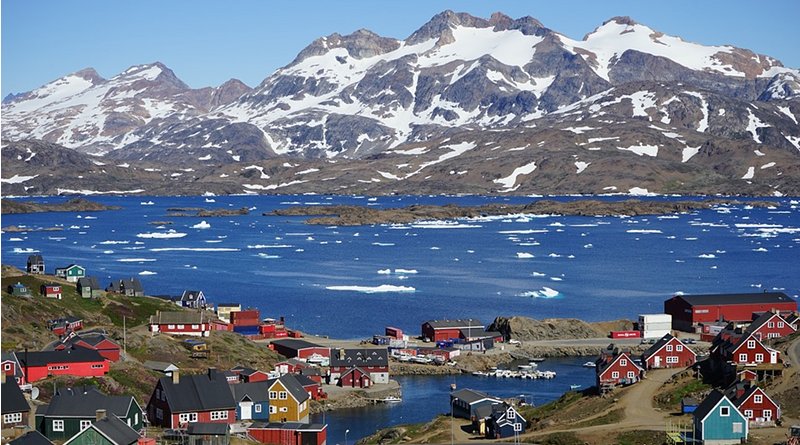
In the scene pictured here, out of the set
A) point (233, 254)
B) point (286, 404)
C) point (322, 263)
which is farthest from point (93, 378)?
point (233, 254)

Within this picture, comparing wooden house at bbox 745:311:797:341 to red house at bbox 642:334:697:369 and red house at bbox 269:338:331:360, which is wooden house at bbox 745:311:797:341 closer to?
red house at bbox 642:334:697:369

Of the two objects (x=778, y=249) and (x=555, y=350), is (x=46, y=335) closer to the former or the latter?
(x=555, y=350)

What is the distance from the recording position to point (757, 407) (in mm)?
35000

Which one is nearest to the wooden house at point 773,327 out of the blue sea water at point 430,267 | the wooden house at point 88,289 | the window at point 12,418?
the blue sea water at point 430,267

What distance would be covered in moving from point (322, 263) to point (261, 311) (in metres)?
39.9

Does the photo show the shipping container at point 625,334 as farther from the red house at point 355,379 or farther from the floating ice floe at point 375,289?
the floating ice floe at point 375,289

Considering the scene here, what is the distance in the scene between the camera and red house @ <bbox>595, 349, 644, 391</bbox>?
4484 cm

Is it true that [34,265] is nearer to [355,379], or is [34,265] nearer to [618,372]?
[355,379]

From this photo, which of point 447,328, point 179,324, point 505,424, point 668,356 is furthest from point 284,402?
point 447,328

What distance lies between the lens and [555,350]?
63125mm

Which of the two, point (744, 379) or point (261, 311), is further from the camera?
point (261, 311)

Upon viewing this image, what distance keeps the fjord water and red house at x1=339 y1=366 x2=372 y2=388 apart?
16.6m

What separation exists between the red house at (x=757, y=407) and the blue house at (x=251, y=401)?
54.5 feet

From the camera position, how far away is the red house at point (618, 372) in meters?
44.8
